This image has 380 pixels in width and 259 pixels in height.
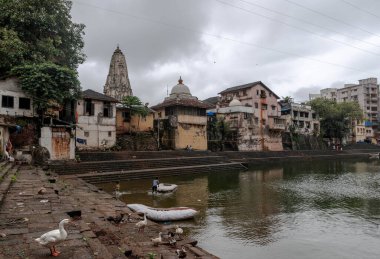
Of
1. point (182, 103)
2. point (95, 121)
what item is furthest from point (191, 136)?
point (95, 121)

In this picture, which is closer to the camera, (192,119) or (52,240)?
(52,240)

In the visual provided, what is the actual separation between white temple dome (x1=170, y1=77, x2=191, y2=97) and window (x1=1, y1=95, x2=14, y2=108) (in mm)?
26797

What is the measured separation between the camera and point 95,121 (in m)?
37.9

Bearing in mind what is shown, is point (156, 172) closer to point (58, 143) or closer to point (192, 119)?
point (58, 143)

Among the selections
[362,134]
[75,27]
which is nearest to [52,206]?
[75,27]

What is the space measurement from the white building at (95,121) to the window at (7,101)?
8228 millimetres

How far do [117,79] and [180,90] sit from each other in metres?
12.2

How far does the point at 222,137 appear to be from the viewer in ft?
176

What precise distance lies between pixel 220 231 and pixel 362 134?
8998 centimetres

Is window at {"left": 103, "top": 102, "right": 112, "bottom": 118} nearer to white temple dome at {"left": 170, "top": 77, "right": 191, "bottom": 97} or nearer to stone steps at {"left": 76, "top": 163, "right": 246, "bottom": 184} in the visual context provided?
stone steps at {"left": 76, "top": 163, "right": 246, "bottom": 184}

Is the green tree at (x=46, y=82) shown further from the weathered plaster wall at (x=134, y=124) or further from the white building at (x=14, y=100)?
the weathered plaster wall at (x=134, y=124)

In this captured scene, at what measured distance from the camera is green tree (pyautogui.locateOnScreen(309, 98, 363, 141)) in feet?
230

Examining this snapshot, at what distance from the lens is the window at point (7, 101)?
93.3 ft

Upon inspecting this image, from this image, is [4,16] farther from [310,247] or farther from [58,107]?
[310,247]
